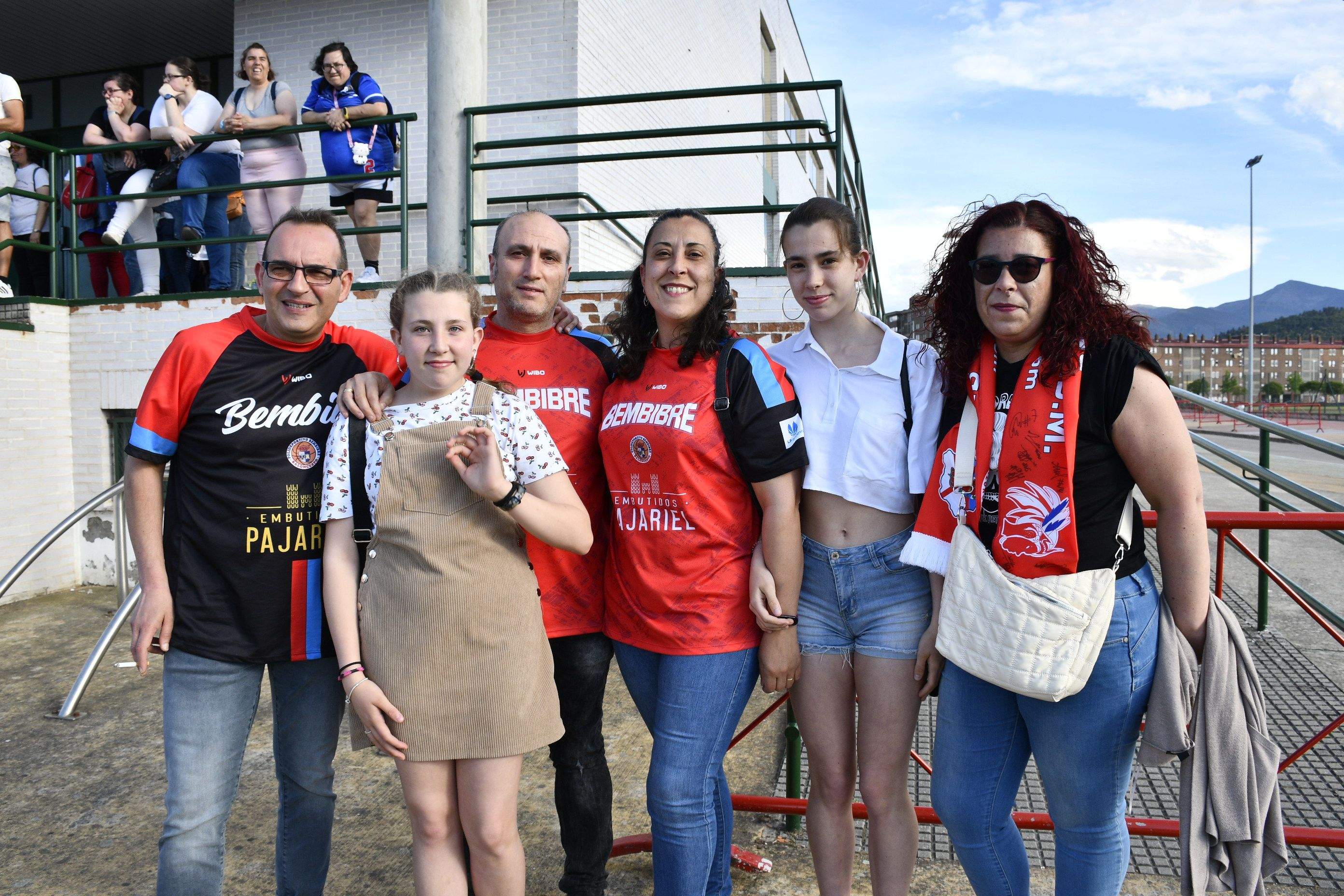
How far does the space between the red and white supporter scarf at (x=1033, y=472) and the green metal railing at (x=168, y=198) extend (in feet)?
17.3

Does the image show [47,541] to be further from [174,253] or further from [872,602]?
[872,602]

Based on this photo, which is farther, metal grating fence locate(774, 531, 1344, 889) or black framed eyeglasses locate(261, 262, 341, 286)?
metal grating fence locate(774, 531, 1344, 889)

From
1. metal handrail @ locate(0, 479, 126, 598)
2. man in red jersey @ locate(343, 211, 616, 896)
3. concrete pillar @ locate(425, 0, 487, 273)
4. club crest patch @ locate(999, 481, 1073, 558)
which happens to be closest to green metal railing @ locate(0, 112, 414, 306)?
concrete pillar @ locate(425, 0, 487, 273)

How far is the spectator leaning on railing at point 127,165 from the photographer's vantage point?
7.57 metres

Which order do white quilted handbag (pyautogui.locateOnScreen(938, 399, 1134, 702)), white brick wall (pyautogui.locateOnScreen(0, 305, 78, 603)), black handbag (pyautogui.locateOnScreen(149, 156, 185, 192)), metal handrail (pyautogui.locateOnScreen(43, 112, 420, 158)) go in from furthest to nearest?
1. black handbag (pyautogui.locateOnScreen(149, 156, 185, 192))
2. white brick wall (pyautogui.locateOnScreen(0, 305, 78, 603))
3. metal handrail (pyautogui.locateOnScreen(43, 112, 420, 158))
4. white quilted handbag (pyautogui.locateOnScreen(938, 399, 1134, 702))

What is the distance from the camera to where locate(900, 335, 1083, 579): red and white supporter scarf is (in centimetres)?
196

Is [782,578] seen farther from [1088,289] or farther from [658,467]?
[1088,289]

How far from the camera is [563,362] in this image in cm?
267

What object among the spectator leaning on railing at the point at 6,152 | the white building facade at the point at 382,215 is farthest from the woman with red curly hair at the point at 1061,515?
the spectator leaning on railing at the point at 6,152

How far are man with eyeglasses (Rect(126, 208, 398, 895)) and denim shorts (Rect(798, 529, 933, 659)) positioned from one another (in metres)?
1.39

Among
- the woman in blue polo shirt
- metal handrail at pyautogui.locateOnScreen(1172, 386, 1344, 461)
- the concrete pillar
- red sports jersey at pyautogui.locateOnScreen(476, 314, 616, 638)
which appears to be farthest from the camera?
the woman in blue polo shirt

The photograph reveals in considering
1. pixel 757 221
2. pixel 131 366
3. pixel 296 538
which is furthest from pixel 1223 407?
pixel 757 221

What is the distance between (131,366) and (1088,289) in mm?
7926

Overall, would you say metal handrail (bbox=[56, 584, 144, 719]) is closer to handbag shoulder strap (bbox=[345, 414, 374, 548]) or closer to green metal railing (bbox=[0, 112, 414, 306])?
green metal railing (bbox=[0, 112, 414, 306])
